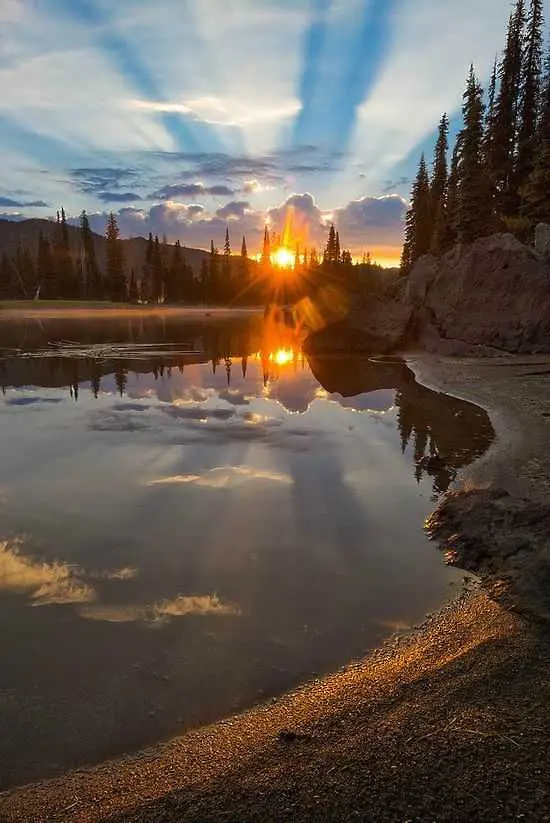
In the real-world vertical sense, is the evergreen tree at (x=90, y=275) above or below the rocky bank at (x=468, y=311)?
above

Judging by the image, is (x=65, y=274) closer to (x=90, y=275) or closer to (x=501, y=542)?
(x=90, y=275)

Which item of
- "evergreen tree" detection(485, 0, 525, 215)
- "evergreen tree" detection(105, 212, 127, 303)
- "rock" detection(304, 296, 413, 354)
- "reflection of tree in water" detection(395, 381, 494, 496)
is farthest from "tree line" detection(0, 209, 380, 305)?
"reflection of tree in water" detection(395, 381, 494, 496)

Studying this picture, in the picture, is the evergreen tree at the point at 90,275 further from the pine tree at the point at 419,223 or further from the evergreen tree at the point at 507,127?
the evergreen tree at the point at 507,127

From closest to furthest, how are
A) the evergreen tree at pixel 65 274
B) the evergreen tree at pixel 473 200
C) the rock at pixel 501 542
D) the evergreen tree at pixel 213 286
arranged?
the rock at pixel 501 542 < the evergreen tree at pixel 473 200 < the evergreen tree at pixel 65 274 < the evergreen tree at pixel 213 286

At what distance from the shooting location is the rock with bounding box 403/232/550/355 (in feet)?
69.7

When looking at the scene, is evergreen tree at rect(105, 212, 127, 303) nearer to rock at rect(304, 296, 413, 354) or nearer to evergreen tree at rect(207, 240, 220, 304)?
evergreen tree at rect(207, 240, 220, 304)

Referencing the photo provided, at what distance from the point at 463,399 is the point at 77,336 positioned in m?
27.5

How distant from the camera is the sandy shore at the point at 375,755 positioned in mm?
2570

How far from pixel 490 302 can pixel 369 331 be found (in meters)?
5.58

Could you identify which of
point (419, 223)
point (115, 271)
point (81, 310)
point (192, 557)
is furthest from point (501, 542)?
point (115, 271)

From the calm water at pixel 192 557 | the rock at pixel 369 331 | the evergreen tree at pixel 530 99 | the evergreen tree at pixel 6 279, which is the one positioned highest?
the evergreen tree at pixel 530 99

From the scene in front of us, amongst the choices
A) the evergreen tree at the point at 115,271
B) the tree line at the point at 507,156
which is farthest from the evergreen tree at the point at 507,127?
the evergreen tree at the point at 115,271

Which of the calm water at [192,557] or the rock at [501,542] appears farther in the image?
the rock at [501,542]

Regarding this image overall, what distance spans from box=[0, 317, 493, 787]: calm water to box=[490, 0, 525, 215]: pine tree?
30.8 meters
